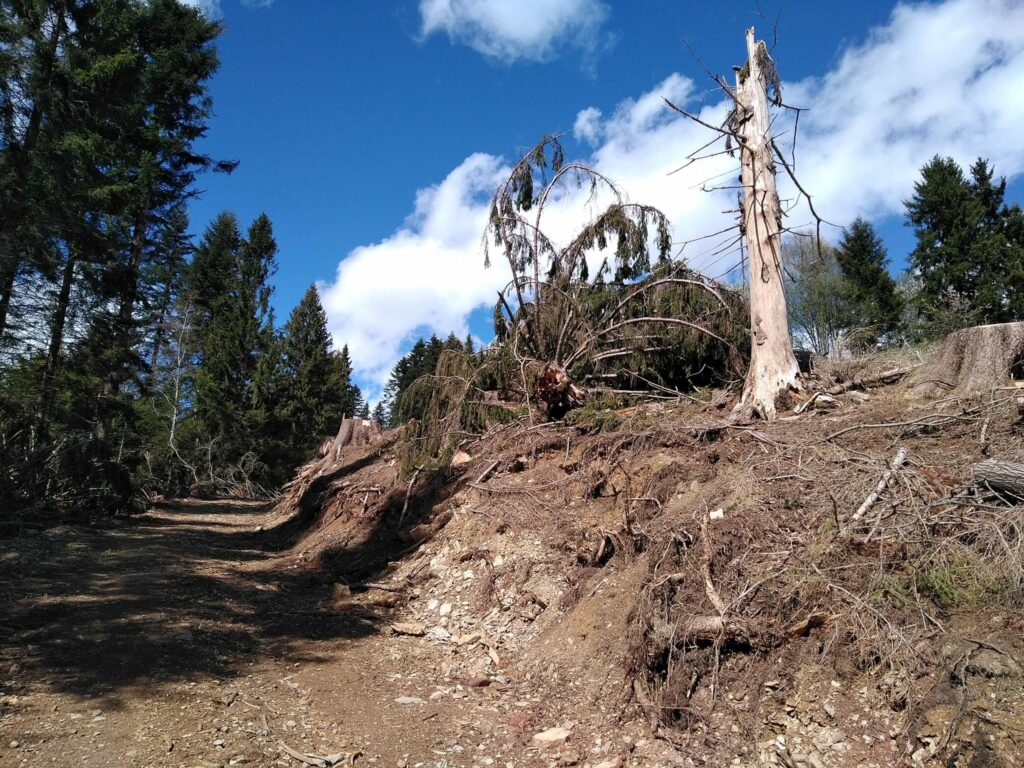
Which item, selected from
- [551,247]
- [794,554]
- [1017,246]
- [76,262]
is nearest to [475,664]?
[794,554]

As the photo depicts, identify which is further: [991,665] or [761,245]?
[761,245]

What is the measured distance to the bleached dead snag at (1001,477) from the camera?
3680 millimetres

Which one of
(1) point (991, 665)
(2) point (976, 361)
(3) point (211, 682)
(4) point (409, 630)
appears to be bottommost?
(4) point (409, 630)

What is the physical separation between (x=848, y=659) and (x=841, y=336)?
19.1ft

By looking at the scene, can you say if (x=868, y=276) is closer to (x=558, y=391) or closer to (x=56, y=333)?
(x=558, y=391)

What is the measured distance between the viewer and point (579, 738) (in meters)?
3.79

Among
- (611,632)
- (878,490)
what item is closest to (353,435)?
(611,632)

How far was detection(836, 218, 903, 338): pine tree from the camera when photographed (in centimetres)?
2523

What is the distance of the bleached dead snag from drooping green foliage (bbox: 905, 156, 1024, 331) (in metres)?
21.3

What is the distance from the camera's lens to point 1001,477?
147 inches

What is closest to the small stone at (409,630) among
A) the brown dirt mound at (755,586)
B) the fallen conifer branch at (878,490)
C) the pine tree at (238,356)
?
the brown dirt mound at (755,586)

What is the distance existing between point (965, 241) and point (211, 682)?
30.4 m

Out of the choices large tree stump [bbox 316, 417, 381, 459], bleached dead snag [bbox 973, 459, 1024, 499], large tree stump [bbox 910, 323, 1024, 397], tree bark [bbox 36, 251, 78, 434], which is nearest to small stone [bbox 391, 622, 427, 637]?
bleached dead snag [bbox 973, 459, 1024, 499]

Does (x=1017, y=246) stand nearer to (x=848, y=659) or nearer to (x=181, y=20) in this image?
(x=848, y=659)
